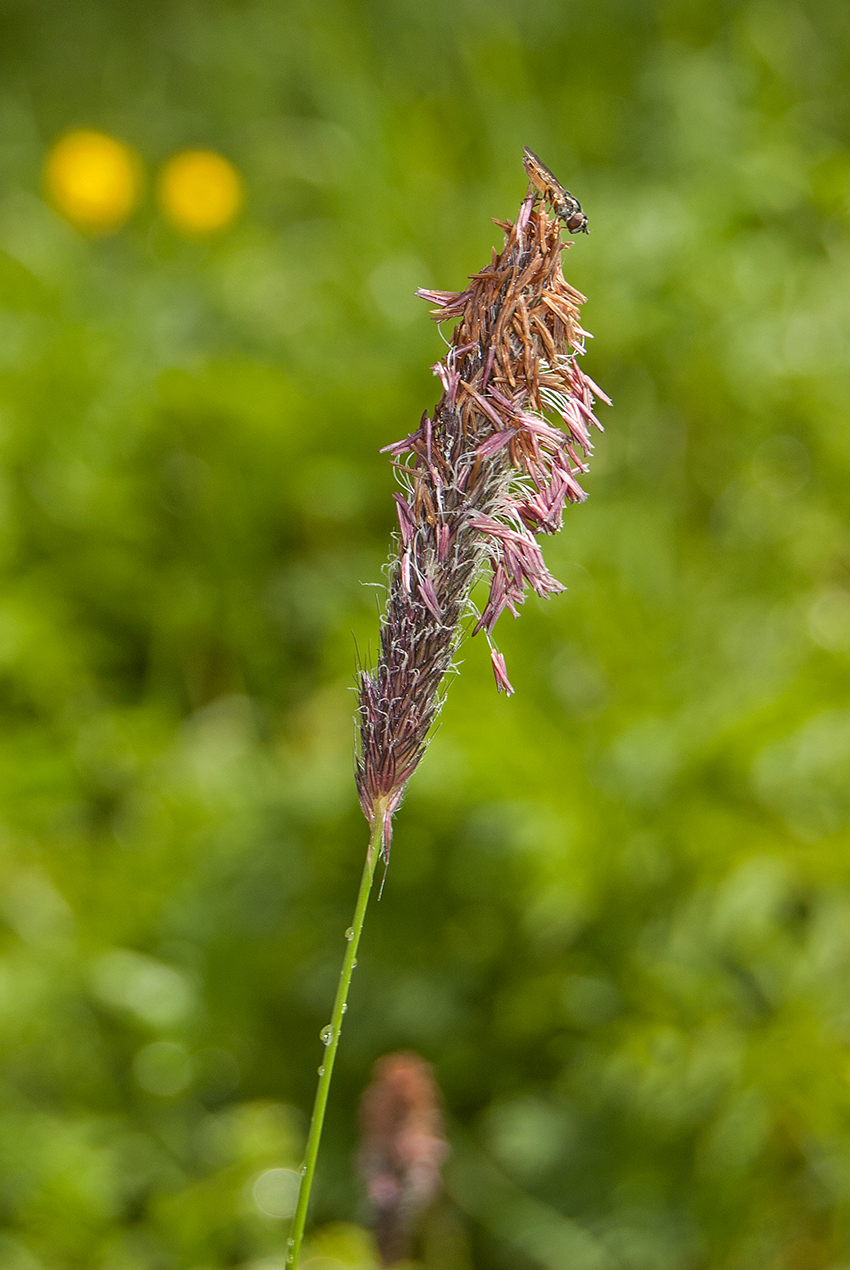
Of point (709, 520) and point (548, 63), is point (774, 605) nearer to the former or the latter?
point (709, 520)

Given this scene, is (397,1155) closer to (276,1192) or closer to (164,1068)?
(276,1192)

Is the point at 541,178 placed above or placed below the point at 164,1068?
below

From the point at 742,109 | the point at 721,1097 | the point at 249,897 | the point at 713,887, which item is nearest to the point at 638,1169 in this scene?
the point at 721,1097

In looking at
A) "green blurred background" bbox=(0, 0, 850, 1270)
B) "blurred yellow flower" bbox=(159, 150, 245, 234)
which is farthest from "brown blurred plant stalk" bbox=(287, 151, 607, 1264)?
"blurred yellow flower" bbox=(159, 150, 245, 234)

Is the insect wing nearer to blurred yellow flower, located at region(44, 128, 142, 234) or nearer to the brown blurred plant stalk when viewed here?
the brown blurred plant stalk

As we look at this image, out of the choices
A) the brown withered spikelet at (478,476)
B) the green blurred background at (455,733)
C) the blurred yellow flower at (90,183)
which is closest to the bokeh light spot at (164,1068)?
the green blurred background at (455,733)

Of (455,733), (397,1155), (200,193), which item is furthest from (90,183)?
(397,1155)
